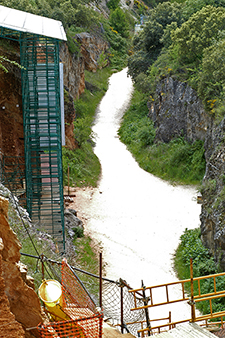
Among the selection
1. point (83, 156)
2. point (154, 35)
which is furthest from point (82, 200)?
point (154, 35)

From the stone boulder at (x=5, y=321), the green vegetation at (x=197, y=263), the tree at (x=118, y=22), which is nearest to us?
the stone boulder at (x=5, y=321)

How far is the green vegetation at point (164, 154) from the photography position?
65.4ft

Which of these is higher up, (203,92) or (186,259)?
(203,92)

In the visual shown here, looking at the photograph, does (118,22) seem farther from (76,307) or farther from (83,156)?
(76,307)

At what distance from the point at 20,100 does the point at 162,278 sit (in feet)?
29.2

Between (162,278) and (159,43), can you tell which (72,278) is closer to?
(162,278)

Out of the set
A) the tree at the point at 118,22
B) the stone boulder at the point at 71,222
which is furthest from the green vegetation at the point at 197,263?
the tree at the point at 118,22

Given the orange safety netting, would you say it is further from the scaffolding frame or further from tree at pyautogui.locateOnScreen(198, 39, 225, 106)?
tree at pyautogui.locateOnScreen(198, 39, 225, 106)

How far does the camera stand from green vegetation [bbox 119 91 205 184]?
65.4 feet

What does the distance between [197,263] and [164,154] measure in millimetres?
10661

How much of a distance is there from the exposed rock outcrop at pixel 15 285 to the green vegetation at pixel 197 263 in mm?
6937

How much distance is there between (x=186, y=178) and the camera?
65.1 ft

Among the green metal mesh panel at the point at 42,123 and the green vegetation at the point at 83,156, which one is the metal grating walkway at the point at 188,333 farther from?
the green vegetation at the point at 83,156

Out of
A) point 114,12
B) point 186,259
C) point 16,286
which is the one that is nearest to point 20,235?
point 16,286
